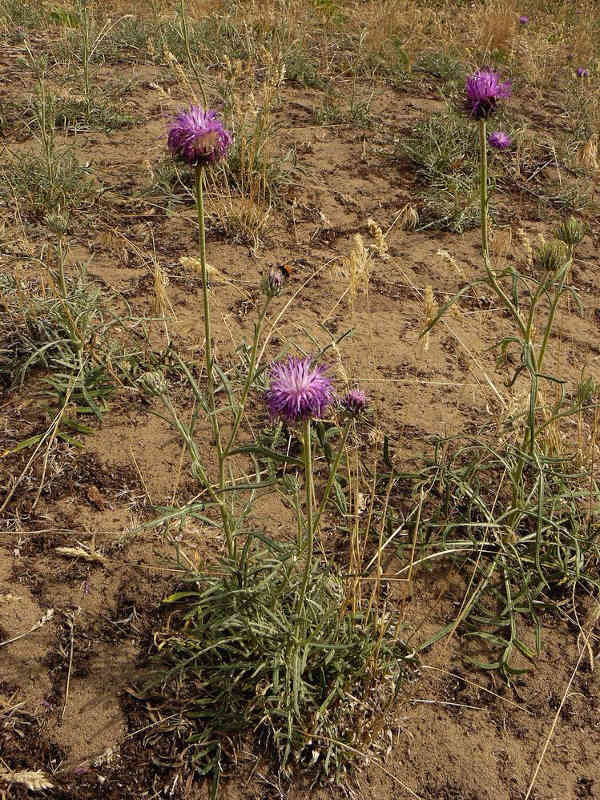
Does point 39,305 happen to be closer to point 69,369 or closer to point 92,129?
point 69,369

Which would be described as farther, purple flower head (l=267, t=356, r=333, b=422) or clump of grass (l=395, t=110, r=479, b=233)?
clump of grass (l=395, t=110, r=479, b=233)

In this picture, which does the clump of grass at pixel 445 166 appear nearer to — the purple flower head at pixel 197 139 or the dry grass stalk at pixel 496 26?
the dry grass stalk at pixel 496 26

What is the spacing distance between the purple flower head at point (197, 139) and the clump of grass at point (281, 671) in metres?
0.91

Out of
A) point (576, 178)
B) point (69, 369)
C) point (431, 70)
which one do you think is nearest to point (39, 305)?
point (69, 369)

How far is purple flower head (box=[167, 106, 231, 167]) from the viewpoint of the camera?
61.2 inches

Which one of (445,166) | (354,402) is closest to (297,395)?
(354,402)

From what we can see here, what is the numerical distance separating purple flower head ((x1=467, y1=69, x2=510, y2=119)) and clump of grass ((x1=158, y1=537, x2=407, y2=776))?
4.47 feet

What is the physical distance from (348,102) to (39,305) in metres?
3.31

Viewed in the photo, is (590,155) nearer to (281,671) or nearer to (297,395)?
(297,395)

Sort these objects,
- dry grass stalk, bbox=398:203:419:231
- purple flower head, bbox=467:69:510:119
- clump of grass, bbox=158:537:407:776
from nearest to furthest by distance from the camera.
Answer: clump of grass, bbox=158:537:407:776
purple flower head, bbox=467:69:510:119
dry grass stalk, bbox=398:203:419:231

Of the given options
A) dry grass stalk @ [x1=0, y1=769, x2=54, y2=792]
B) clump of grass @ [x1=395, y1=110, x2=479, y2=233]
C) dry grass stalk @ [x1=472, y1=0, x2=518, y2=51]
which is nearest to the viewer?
dry grass stalk @ [x1=0, y1=769, x2=54, y2=792]

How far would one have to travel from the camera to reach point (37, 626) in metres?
1.81

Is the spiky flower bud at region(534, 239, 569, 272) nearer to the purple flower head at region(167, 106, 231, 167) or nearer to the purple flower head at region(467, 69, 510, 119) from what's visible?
the purple flower head at region(467, 69, 510, 119)

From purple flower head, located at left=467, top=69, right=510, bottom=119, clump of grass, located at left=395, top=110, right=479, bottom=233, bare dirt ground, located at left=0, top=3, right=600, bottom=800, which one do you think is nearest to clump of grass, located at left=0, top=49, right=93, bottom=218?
bare dirt ground, located at left=0, top=3, right=600, bottom=800
